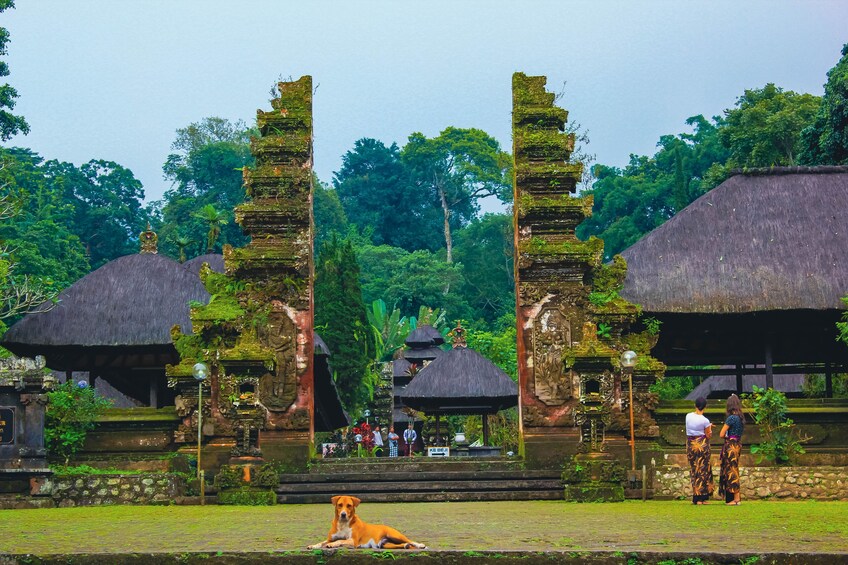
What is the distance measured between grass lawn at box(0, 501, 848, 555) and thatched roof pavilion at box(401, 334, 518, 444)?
11968 mm

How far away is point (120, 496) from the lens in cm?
1839

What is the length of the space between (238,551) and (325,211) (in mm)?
62592

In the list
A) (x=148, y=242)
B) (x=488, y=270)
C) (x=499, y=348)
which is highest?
(x=488, y=270)

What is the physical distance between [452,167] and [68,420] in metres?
60.6

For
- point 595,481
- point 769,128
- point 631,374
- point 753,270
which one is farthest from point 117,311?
point 769,128

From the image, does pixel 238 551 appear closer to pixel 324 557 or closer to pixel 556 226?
pixel 324 557

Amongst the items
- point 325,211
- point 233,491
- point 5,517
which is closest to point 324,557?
point 5,517

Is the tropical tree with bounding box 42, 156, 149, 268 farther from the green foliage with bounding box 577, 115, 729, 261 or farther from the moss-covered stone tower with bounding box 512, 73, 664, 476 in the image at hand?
the moss-covered stone tower with bounding box 512, 73, 664, 476

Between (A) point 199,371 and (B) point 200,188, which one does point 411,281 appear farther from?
(A) point 199,371

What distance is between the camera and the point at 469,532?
12.4m

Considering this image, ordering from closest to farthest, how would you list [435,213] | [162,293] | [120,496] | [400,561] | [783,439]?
[400,561] → [120,496] → [783,439] → [162,293] → [435,213]

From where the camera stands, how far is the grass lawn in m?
10.9

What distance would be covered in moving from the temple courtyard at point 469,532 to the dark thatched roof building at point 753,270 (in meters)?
5.60

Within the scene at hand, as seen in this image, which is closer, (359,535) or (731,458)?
(359,535)
